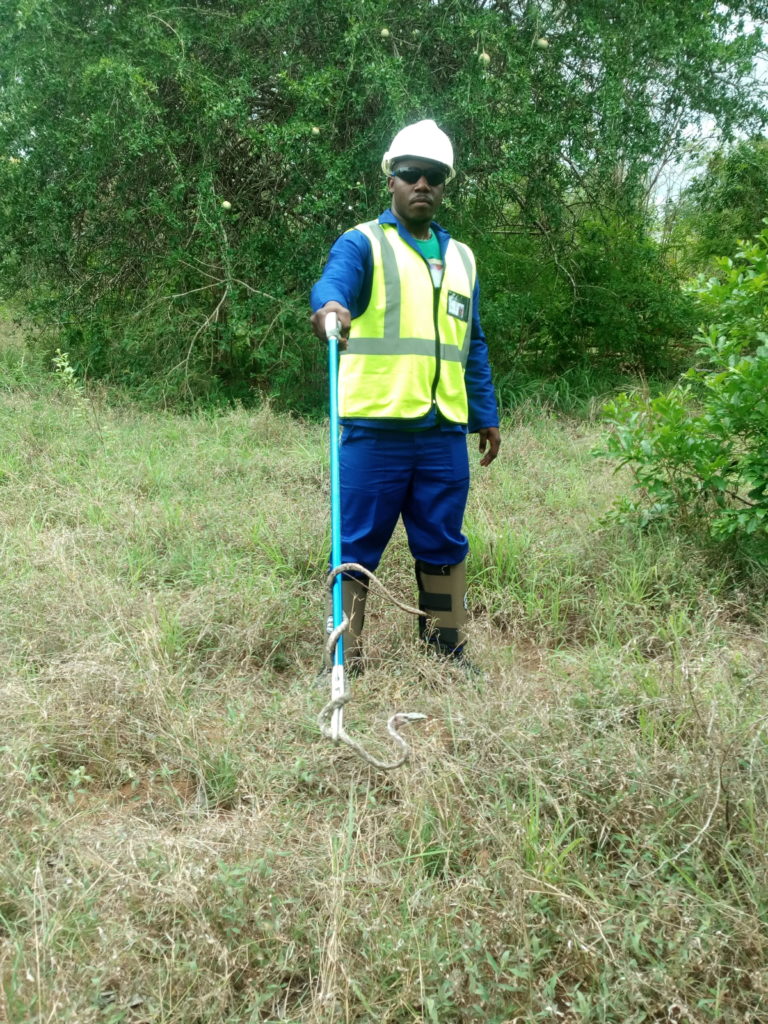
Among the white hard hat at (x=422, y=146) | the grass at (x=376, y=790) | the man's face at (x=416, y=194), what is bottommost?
the grass at (x=376, y=790)

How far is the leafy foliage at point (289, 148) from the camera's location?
7.06 m

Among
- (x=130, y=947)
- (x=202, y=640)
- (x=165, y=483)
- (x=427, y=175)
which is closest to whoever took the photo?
(x=130, y=947)

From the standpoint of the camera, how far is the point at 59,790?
2594 mm

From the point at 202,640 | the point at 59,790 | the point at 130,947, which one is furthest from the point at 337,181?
the point at 130,947

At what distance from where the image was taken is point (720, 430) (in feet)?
12.7

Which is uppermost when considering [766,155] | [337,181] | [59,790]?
[766,155]

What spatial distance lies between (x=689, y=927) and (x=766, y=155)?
935cm

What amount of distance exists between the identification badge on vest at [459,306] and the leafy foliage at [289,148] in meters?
4.20

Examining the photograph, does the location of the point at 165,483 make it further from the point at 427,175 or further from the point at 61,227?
the point at 61,227

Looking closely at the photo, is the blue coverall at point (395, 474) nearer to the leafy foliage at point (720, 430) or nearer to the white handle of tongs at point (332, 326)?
the white handle of tongs at point (332, 326)

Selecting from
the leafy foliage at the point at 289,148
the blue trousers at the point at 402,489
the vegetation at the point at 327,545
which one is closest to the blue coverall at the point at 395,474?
the blue trousers at the point at 402,489

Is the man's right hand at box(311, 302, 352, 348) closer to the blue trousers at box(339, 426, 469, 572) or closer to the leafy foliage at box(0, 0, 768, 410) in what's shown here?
the blue trousers at box(339, 426, 469, 572)

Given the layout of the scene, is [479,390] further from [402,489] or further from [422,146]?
[422,146]

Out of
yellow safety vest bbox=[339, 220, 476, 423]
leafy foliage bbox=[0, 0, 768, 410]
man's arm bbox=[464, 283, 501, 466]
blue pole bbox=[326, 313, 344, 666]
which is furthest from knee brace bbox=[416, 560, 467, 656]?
leafy foliage bbox=[0, 0, 768, 410]
